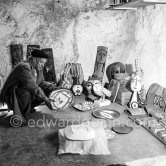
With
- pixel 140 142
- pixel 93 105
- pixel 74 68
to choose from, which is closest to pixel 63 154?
pixel 140 142

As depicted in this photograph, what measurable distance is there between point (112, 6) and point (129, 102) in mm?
1909

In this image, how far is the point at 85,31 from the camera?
182 inches

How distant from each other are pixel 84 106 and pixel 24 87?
1087 mm

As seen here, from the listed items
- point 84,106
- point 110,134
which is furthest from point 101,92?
point 110,134

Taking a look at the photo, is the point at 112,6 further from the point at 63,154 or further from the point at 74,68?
the point at 63,154

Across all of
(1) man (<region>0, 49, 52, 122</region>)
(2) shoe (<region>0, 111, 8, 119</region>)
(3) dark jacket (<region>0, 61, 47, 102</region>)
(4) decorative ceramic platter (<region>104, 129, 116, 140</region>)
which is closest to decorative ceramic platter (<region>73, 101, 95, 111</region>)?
Answer: (1) man (<region>0, 49, 52, 122</region>)

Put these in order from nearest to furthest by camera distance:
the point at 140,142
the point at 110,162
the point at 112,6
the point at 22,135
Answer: the point at 110,162 → the point at 140,142 → the point at 22,135 → the point at 112,6

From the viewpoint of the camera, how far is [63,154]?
2527mm

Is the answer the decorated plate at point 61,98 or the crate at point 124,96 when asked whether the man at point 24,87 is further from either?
the crate at point 124,96

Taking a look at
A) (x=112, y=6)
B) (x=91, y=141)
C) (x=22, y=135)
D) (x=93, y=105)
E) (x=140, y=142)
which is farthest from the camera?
(x=112, y=6)

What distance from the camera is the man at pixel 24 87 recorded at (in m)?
3.26

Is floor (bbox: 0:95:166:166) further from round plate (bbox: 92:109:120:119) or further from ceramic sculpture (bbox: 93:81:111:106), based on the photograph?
ceramic sculpture (bbox: 93:81:111:106)

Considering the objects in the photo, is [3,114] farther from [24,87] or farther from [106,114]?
[106,114]

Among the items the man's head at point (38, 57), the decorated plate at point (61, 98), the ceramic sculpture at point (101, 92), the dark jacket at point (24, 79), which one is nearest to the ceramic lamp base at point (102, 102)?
the ceramic sculpture at point (101, 92)
